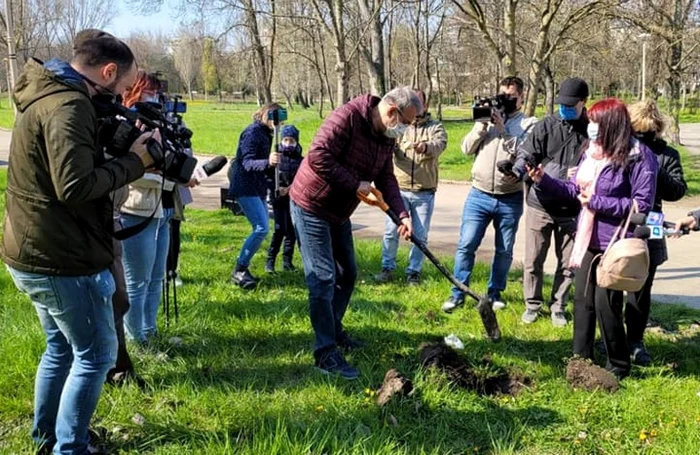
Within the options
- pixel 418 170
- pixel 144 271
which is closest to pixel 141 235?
pixel 144 271

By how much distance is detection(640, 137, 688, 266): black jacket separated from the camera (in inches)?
166

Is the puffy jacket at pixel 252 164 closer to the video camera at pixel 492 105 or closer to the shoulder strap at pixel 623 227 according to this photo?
the video camera at pixel 492 105

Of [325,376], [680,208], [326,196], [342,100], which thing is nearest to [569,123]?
[326,196]

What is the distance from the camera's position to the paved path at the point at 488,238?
254 inches

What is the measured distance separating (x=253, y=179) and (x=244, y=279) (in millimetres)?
985

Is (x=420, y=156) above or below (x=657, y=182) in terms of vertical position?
above

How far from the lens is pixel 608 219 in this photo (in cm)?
395

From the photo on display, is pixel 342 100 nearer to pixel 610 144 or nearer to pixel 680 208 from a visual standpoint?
pixel 680 208

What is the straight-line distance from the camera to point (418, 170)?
6117 mm

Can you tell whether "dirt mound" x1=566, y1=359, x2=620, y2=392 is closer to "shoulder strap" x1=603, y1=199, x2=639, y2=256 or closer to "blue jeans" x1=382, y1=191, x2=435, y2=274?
"shoulder strap" x1=603, y1=199, x2=639, y2=256

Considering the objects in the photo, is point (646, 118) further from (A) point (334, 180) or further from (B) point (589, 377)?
(A) point (334, 180)

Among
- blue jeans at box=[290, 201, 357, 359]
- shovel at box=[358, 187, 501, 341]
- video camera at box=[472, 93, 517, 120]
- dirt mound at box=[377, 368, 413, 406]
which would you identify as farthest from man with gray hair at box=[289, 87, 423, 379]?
video camera at box=[472, 93, 517, 120]

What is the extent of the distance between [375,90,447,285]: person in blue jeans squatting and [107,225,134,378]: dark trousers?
3.00m

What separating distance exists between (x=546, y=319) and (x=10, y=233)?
13.4 feet
